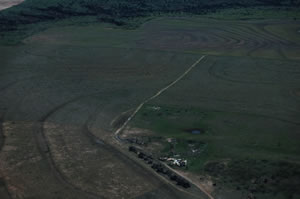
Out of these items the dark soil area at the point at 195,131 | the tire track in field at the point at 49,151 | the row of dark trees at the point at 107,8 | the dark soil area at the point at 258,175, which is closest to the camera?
the tire track in field at the point at 49,151

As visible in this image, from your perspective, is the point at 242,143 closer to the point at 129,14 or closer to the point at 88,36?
the point at 88,36

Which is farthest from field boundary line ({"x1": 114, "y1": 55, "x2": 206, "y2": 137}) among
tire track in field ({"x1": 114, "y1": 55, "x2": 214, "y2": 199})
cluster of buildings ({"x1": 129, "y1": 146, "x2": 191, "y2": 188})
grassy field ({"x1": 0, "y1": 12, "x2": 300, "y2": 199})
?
cluster of buildings ({"x1": 129, "y1": 146, "x2": 191, "y2": 188})

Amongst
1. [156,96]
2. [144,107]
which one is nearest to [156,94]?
[156,96]

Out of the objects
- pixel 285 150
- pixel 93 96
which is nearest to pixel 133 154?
pixel 285 150

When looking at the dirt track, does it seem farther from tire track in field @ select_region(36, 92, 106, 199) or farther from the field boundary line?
tire track in field @ select_region(36, 92, 106, 199)

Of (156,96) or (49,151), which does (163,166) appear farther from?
(156,96)

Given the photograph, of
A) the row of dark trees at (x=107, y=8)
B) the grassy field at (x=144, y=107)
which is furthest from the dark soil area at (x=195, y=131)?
the row of dark trees at (x=107, y=8)

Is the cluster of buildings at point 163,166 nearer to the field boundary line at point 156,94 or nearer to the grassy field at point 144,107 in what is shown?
the grassy field at point 144,107

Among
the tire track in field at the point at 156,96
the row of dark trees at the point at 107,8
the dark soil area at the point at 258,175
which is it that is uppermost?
the row of dark trees at the point at 107,8
